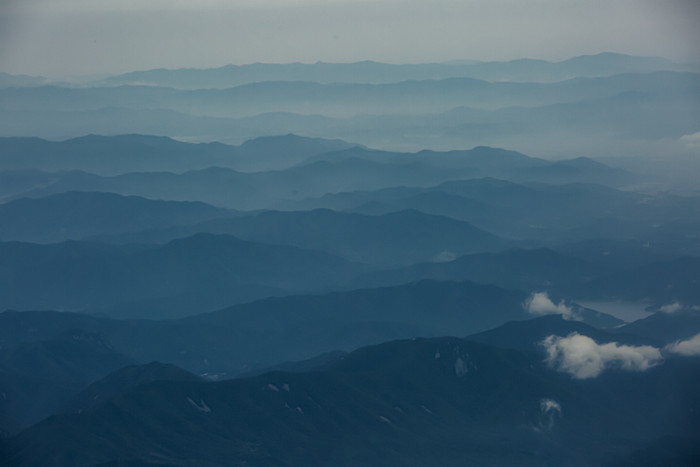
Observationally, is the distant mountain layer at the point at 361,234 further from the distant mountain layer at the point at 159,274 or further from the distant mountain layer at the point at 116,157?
the distant mountain layer at the point at 116,157

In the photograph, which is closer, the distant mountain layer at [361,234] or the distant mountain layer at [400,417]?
the distant mountain layer at [400,417]

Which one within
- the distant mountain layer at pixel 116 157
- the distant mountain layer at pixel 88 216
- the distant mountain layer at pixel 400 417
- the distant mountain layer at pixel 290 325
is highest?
the distant mountain layer at pixel 116 157

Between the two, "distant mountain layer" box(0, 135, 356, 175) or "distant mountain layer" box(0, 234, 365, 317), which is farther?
"distant mountain layer" box(0, 135, 356, 175)

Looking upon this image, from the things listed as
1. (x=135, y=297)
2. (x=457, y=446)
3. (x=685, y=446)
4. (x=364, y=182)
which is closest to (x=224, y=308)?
(x=135, y=297)

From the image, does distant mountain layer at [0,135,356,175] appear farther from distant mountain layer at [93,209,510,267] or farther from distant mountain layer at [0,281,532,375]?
distant mountain layer at [0,281,532,375]

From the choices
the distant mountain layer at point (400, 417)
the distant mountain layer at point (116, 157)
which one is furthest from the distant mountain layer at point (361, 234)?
the distant mountain layer at point (116, 157)

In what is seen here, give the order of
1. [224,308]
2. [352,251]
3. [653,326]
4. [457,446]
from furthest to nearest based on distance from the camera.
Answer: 1. [352,251]
2. [224,308]
3. [653,326]
4. [457,446]

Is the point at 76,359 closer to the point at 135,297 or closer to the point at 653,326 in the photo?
the point at 135,297

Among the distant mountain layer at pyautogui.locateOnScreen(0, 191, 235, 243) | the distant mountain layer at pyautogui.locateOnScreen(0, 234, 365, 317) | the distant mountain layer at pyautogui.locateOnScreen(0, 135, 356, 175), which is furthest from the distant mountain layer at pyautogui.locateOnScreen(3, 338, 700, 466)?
the distant mountain layer at pyautogui.locateOnScreen(0, 135, 356, 175)
